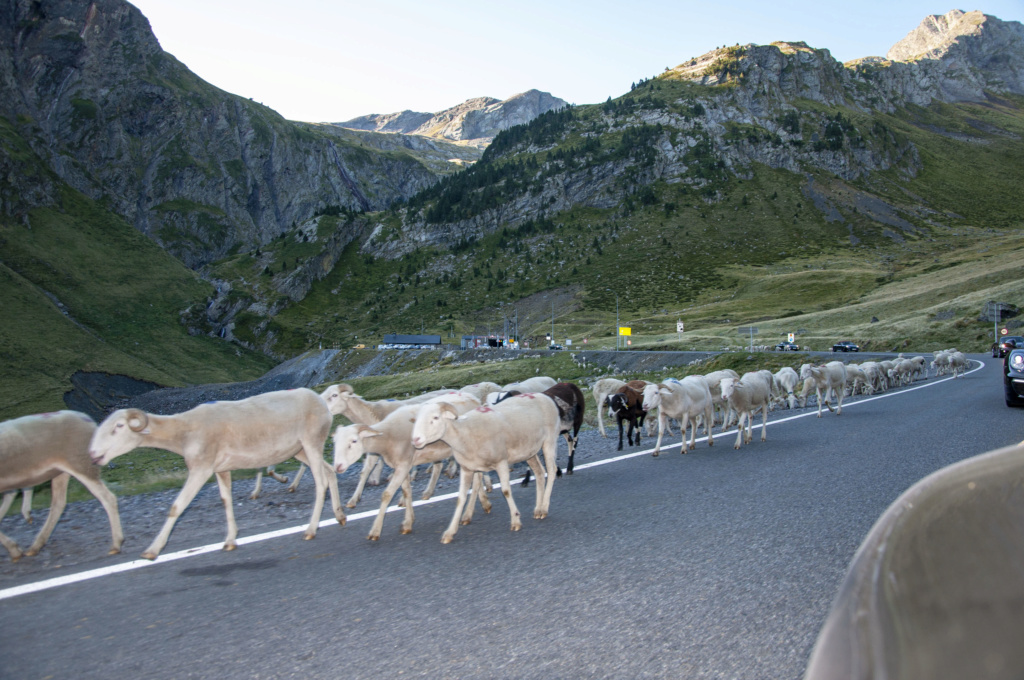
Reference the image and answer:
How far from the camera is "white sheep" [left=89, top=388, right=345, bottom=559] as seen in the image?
7.31 metres

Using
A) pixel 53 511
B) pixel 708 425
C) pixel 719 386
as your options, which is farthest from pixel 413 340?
pixel 53 511

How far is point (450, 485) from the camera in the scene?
1135 centimetres

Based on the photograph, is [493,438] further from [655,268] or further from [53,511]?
[655,268]

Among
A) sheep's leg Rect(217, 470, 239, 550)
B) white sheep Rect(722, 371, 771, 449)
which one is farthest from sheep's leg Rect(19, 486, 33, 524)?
white sheep Rect(722, 371, 771, 449)

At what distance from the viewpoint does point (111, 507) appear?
24.8 ft

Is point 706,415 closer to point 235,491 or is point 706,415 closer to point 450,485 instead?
point 450,485

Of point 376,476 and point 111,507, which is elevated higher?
point 111,507

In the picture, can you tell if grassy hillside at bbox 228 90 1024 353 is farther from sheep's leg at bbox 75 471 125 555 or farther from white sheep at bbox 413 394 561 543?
sheep's leg at bbox 75 471 125 555

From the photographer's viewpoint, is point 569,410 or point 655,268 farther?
point 655,268

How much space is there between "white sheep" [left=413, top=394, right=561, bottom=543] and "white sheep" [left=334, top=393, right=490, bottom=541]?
510 mm

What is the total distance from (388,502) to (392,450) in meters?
0.91

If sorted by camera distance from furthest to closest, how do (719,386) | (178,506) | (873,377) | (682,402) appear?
(873,377), (719,386), (682,402), (178,506)

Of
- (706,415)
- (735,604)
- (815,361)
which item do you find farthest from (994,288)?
(735,604)

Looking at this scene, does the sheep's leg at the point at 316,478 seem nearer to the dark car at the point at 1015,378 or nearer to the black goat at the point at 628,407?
the black goat at the point at 628,407
